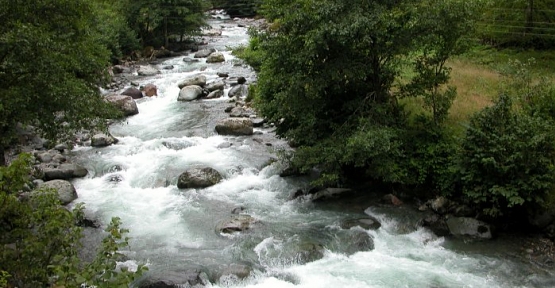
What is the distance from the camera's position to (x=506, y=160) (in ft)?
42.0

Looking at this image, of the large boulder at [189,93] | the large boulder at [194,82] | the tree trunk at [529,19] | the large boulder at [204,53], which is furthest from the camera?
the large boulder at [204,53]

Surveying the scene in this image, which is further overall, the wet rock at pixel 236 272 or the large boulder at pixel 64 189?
the large boulder at pixel 64 189

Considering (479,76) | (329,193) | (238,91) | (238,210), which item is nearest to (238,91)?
(238,91)

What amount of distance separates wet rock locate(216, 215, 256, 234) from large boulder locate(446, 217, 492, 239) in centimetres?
553

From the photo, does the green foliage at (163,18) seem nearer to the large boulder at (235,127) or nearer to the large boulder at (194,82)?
the large boulder at (194,82)

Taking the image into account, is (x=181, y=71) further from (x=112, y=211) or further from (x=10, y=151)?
(x=112, y=211)

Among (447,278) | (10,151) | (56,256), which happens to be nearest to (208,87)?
(10,151)

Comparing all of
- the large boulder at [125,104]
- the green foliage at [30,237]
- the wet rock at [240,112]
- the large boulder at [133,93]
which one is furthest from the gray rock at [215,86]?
the green foliage at [30,237]

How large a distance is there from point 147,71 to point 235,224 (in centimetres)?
2147

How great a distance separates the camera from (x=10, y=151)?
19.4 metres

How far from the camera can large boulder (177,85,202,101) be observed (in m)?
27.5

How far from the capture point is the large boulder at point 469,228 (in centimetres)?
1332

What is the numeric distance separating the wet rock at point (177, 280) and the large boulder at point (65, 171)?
25.9 ft

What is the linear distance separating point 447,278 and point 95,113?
35.0 feet
